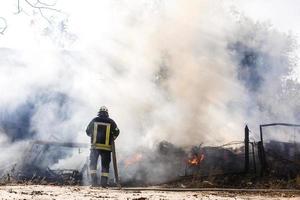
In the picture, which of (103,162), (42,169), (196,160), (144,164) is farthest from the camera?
(196,160)

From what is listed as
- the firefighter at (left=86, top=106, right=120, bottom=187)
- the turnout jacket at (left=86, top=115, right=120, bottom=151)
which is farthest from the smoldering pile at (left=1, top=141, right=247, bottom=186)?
the turnout jacket at (left=86, top=115, right=120, bottom=151)

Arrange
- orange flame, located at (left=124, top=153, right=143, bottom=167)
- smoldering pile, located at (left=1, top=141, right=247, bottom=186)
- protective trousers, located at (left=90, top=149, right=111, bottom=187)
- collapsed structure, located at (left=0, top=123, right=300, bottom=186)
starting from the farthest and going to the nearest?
orange flame, located at (left=124, top=153, right=143, bottom=167)
collapsed structure, located at (left=0, top=123, right=300, bottom=186)
smoldering pile, located at (left=1, top=141, right=247, bottom=186)
protective trousers, located at (left=90, top=149, right=111, bottom=187)

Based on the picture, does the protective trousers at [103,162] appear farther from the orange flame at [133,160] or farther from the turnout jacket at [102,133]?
the orange flame at [133,160]

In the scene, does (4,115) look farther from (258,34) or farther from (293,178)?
(258,34)

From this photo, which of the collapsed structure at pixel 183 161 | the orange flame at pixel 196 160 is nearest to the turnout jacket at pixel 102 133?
the collapsed structure at pixel 183 161

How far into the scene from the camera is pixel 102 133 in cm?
1023

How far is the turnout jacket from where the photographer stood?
10.1m

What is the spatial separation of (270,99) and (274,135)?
8497mm

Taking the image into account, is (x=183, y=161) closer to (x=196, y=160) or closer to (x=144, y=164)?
(x=196, y=160)

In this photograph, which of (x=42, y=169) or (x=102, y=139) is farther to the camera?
(x=42, y=169)

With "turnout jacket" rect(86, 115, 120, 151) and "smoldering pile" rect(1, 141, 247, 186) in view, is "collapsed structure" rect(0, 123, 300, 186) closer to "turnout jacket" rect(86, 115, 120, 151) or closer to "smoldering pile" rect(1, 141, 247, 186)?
"smoldering pile" rect(1, 141, 247, 186)

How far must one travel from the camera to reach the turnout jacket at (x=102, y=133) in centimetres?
1014

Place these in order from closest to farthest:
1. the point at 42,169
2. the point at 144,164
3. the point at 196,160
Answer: the point at 42,169 < the point at 144,164 < the point at 196,160

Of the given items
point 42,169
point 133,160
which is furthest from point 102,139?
point 133,160
